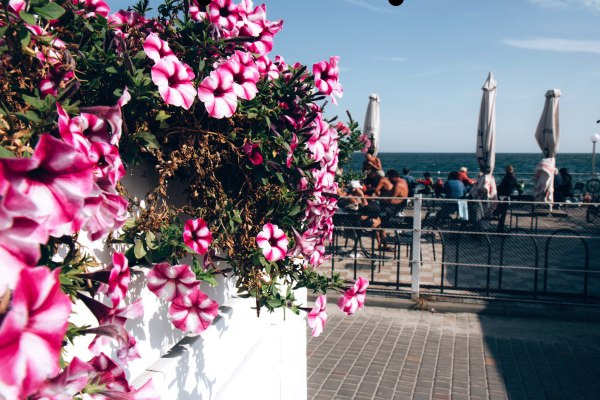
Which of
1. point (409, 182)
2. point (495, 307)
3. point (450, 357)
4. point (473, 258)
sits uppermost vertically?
point (409, 182)

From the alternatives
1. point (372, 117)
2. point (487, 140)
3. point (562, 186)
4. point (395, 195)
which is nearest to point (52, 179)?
point (395, 195)

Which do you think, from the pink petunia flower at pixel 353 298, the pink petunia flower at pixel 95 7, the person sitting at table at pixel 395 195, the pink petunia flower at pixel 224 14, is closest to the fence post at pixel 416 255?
the person sitting at table at pixel 395 195

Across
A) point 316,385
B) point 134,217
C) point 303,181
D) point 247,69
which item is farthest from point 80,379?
point 316,385

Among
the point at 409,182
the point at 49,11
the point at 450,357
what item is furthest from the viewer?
the point at 409,182

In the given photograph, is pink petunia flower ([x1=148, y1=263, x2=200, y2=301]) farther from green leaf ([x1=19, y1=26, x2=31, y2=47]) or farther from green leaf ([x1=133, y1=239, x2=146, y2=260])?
green leaf ([x1=19, y1=26, x2=31, y2=47])

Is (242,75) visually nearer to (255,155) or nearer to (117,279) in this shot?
(255,155)

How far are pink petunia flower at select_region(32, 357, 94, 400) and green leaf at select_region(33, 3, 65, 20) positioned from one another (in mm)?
727

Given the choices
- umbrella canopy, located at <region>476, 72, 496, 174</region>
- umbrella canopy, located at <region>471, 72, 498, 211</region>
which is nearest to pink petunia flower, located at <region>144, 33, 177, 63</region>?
umbrella canopy, located at <region>471, 72, 498, 211</region>

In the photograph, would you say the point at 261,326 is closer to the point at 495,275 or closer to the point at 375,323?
the point at 375,323

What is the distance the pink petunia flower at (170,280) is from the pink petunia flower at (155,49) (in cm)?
63

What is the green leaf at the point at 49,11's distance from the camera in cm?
120

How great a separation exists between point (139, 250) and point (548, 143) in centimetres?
1649

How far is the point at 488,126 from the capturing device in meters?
14.9

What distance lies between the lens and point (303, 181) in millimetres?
2422
